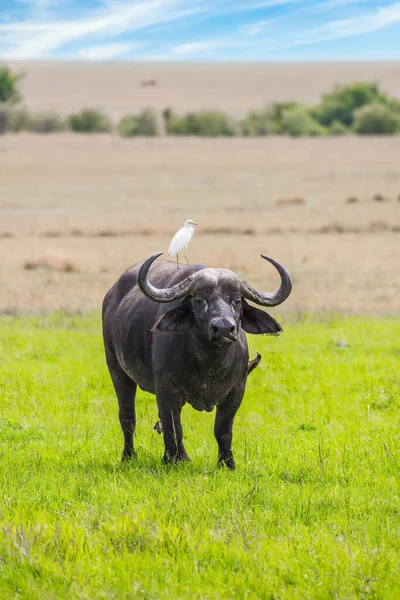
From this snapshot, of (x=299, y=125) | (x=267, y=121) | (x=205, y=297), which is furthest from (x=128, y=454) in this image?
(x=267, y=121)

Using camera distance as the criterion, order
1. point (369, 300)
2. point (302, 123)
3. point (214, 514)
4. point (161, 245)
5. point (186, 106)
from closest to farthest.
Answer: point (214, 514) < point (369, 300) < point (161, 245) < point (302, 123) < point (186, 106)

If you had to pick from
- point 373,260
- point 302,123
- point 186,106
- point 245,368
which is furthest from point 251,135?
point 245,368

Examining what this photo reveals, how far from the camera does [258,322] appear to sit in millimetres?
8656

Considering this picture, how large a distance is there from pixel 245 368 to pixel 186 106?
112077 millimetres

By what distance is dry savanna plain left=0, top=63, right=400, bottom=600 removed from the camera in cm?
610

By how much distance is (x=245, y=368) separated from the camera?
28.6 ft

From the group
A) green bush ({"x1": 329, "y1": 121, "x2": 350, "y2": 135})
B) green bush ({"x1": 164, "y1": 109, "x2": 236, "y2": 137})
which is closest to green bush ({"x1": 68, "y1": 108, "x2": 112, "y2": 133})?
green bush ({"x1": 164, "y1": 109, "x2": 236, "y2": 137})

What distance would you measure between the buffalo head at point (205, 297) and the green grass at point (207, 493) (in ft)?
3.87

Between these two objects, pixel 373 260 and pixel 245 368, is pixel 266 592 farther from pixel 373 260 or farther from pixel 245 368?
pixel 373 260

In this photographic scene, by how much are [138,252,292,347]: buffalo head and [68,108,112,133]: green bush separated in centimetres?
7888

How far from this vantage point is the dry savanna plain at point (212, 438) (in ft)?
20.0

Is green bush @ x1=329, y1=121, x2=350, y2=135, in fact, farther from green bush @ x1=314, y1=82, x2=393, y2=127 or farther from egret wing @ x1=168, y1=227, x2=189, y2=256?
egret wing @ x1=168, y1=227, x2=189, y2=256

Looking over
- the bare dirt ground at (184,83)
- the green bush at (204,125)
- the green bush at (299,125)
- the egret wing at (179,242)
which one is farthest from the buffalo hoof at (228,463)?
the bare dirt ground at (184,83)

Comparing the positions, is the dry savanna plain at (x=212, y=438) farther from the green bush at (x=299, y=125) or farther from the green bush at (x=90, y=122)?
the green bush at (x=90, y=122)
